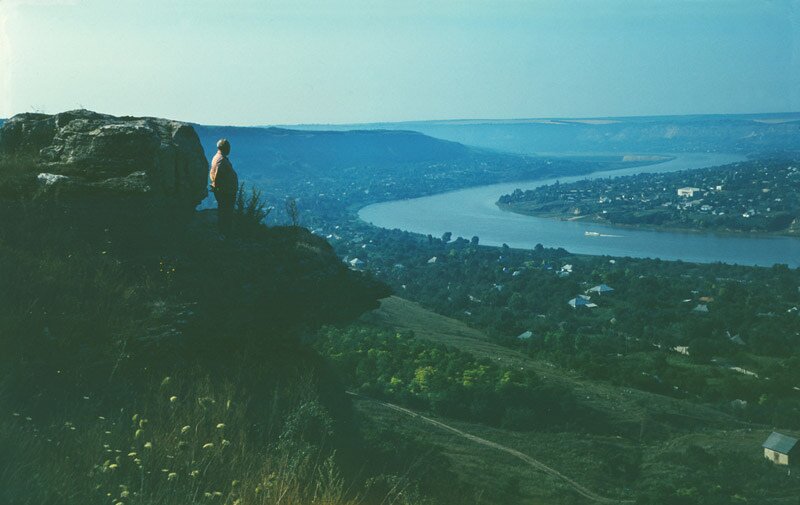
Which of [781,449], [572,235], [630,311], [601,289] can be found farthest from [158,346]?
[572,235]

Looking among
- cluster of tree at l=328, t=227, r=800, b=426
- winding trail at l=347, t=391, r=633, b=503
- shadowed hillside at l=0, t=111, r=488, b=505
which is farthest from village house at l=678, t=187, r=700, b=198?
shadowed hillside at l=0, t=111, r=488, b=505

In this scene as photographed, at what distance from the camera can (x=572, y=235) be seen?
61.4m

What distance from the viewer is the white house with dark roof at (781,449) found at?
519 inches

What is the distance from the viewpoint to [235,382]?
17.7 ft

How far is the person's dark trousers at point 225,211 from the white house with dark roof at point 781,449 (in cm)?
1105

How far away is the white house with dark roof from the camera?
43.3 feet

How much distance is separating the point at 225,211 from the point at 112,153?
3.76ft

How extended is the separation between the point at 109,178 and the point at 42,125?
1609 mm

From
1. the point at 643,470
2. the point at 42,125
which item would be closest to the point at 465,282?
the point at 643,470

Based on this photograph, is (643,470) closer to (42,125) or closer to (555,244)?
(42,125)

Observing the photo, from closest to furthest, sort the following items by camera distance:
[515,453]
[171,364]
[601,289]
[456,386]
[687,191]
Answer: [171,364]
[515,453]
[456,386]
[601,289]
[687,191]

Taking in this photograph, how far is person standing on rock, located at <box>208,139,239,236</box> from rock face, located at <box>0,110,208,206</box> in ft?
1.21

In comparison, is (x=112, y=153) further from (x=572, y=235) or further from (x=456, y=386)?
(x=572, y=235)

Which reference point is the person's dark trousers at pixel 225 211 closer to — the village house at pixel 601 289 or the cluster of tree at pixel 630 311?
the cluster of tree at pixel 630 311
